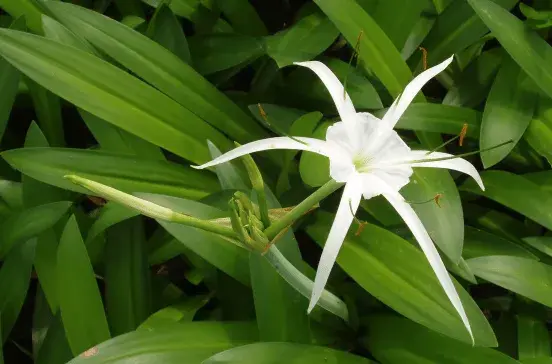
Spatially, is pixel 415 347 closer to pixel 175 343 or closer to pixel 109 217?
pixel 175 343

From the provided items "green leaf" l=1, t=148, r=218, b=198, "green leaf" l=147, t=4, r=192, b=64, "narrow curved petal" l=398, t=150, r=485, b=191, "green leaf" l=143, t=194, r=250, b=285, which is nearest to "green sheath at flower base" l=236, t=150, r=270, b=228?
"narrow curved petal" l=398, t=150, r=485, b=191

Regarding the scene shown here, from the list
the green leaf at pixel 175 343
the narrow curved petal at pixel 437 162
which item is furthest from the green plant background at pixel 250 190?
the narrow curved petal at pixel 437 162

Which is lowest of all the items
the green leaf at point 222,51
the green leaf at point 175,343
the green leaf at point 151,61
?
the green leaf at point 175,343

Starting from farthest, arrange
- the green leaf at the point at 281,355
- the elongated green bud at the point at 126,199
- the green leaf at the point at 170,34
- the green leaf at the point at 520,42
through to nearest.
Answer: the green leaf at the point at 170,34, the green leaf at the point at 520,42, the green leaf at the point at 281,355, the elongated green bud at the point at 126,199

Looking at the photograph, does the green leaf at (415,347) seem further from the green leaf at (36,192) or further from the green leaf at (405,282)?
the green leaf at (36,192)

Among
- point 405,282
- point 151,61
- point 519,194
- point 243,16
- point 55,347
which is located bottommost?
point 55,347

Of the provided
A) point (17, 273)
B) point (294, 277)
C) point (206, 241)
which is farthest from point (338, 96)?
point (17, 273)
